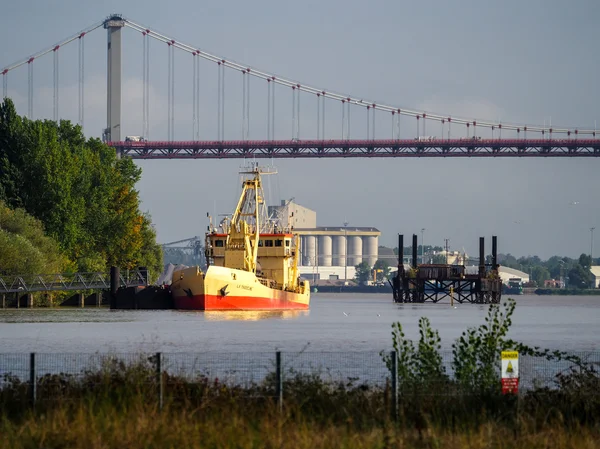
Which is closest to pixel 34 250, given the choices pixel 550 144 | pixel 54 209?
pixel 54 209

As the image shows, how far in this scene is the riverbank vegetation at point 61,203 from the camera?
69.0 meters

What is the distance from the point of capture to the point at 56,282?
220 feet

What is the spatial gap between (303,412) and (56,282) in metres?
52.4

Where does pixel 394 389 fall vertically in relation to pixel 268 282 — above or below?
below

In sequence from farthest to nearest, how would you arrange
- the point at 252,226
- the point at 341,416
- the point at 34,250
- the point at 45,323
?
the point at 252,226, the point at 34,250, the point at 45,323, the point at 341,416

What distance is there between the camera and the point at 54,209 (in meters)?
73.9

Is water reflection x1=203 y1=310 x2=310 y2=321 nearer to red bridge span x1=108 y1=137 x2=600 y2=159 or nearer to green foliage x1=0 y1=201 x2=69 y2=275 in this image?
green foliage x1=0 y1=201 x2=69 y2=275

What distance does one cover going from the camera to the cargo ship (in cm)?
6919

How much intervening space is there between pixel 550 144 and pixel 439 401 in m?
124

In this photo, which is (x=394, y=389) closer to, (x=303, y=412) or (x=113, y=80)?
(x=303, y=412)

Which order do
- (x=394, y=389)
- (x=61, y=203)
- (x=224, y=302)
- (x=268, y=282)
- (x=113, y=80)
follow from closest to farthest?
(x=394, y=389), (x=224, y=302), (x=61, y=203), (x=268, y=282), (x=113, y=80)

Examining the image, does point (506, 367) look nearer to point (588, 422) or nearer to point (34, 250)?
point (588, 422)

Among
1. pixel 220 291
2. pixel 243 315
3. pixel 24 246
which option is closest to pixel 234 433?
pixel 243 315

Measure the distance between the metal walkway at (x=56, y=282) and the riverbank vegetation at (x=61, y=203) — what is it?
55cm
